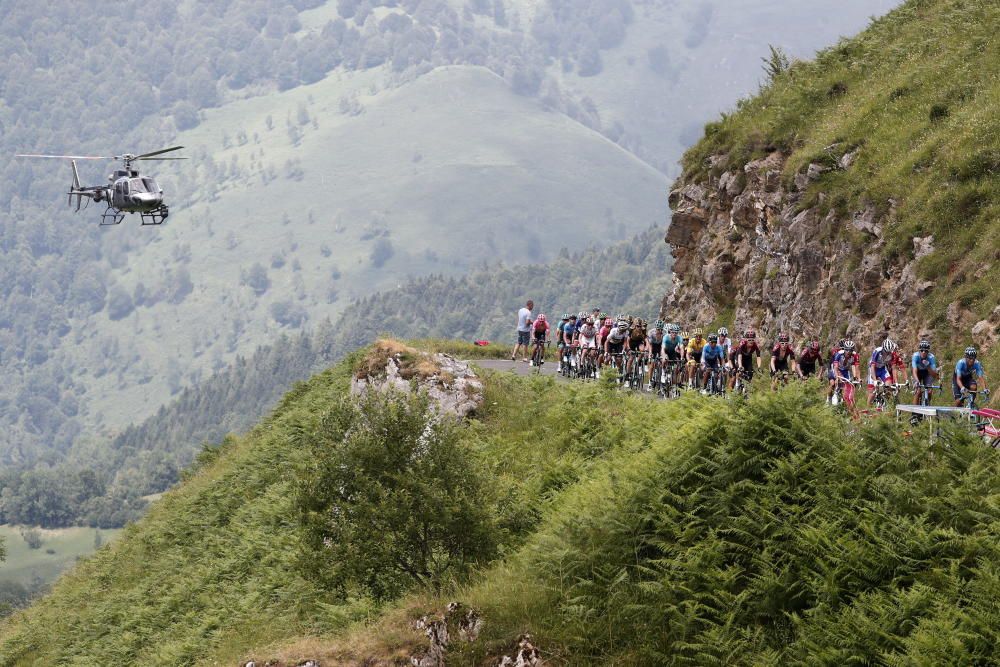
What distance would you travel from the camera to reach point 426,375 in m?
31.1

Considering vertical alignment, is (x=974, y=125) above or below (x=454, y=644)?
above

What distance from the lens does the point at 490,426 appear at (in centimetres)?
2969

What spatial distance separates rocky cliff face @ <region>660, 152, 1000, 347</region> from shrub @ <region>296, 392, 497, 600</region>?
13.2m

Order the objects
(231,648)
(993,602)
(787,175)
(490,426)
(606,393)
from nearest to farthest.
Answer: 1. (993,602)
2. (231,648)
3. (606,393)
4. (490,426)
5. (787,175)

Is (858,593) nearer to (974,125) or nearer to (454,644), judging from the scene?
(454,644)

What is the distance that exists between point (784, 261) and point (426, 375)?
12.6 metres

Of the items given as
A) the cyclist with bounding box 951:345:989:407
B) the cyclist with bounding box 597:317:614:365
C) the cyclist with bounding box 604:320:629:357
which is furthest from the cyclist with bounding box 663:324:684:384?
the cyclist with bounding box 951:345:989:407

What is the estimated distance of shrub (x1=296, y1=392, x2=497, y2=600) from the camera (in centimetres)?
1912

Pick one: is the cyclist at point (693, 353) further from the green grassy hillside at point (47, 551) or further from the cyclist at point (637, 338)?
the green grassy hillside at point (47, 551)

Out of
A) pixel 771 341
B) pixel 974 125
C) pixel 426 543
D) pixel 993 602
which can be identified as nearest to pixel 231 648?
pixel 426 543

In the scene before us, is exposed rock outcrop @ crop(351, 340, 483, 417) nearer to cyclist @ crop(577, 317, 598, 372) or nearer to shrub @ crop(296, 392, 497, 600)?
cyclist @ crop(577, 317, 598, 372)

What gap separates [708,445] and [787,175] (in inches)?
856

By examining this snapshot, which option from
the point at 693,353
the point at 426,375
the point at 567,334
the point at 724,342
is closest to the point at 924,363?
the point at 724,342

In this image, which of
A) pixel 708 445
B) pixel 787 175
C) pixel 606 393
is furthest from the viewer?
pixel 787 175
